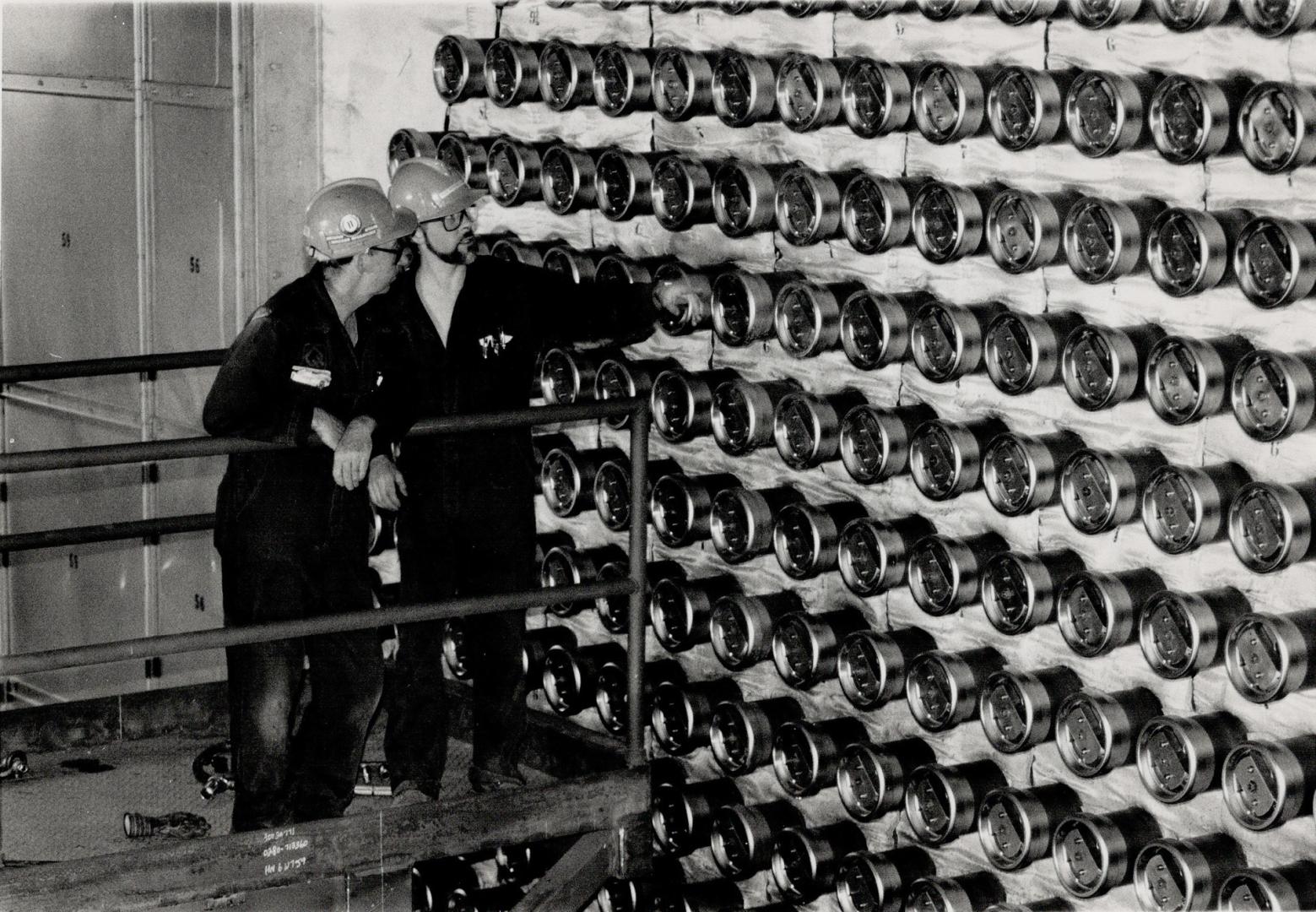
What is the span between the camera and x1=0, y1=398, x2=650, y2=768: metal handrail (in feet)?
12.4

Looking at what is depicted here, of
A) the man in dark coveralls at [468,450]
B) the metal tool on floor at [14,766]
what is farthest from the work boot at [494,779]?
the metal tool on floor at [14,766]

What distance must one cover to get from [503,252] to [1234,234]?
8.58ft

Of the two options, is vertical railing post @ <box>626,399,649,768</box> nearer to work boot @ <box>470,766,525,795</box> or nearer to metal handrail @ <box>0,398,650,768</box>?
metal handrail @ <box>0,398,650,768</box>

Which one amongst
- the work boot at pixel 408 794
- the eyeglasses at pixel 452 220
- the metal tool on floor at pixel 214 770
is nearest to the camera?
the eyeglasses at pixel 452 220

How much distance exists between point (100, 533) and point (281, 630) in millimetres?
1026

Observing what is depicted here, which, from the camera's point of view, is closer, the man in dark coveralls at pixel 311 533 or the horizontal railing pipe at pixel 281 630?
the horizontal railing pipe at pixel 281 630

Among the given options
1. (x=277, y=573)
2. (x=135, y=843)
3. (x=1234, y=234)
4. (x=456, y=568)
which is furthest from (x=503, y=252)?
(x=1234, y=234)

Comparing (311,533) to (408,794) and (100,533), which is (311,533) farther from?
(408,794)

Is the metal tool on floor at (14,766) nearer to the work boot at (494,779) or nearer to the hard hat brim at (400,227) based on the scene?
the work boot at (494,779)

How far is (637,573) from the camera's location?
176 inches

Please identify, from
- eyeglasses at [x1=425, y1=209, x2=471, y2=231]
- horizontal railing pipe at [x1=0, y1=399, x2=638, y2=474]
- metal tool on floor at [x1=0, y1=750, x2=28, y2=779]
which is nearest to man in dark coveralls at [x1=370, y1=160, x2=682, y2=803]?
eyeglasses at [x1=425, y1=209, x2=471, y2=231]

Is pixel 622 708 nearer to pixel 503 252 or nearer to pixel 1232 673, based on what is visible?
pixel 503 252

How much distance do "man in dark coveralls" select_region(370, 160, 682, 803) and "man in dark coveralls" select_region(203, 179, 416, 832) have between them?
0.19 meters

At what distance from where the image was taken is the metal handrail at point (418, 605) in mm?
3781
